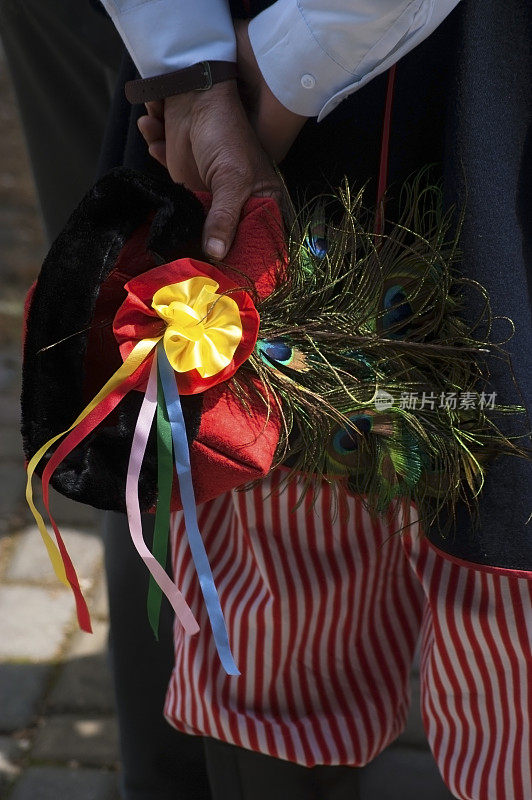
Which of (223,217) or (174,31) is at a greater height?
(174,31)

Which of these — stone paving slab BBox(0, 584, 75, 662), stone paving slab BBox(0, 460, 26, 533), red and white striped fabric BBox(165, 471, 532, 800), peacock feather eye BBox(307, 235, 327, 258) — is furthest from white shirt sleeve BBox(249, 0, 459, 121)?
stone paving slab BBox(0, 460, 26, 533)

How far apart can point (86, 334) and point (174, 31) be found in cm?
32

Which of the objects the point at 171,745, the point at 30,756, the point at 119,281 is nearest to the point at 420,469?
the point at 119,281

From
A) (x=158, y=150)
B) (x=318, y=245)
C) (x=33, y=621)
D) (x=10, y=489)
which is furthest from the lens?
(x=10, y=489)

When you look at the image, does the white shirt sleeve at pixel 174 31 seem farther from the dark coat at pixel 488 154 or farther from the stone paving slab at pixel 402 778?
the stone paving slab at pixel 402 778

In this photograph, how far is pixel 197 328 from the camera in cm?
70

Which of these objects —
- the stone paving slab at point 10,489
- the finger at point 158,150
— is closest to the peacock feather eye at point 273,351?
the finger at point 158,150

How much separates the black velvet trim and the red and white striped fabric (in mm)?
203

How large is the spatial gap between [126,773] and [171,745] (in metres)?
0.11

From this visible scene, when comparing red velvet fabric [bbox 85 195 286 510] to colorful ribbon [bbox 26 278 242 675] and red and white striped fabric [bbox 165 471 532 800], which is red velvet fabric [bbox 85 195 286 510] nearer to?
colorful ribbon [bbox 26 278 242 675]

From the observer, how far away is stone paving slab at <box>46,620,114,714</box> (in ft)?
5.35

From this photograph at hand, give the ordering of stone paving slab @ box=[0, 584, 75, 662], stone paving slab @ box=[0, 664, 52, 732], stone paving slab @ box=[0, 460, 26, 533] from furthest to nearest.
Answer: stone paving slab @ box=[0, 460, 26, 533]
stone paving slab @ box=[0, 584, 75, 662]
stone paving slab @ box=[0, 664, 52, 732]

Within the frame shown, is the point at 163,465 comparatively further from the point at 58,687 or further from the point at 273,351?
the point at 58,687

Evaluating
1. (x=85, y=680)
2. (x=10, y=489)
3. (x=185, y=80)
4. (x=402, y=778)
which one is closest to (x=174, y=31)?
(x=185, y=80)
